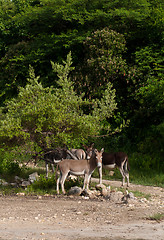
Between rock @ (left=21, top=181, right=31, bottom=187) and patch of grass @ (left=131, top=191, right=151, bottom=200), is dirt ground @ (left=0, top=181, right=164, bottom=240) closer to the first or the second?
patch of grass @ (left=131, top=191, right=151, bottom=200)

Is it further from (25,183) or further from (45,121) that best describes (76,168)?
(25,183)

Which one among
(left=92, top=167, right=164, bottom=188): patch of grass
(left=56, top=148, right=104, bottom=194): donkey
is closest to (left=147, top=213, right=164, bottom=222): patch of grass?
(left=56, top=148, right=104, bottom=194): donkey

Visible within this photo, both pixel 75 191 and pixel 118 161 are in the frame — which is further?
pixel 118 161

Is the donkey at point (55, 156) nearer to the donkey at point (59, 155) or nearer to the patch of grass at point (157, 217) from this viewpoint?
the donkey at point (59, 155)

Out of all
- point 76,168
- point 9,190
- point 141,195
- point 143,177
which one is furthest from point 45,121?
point 143,177

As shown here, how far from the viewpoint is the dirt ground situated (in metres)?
8.60

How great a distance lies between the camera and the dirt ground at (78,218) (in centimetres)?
860

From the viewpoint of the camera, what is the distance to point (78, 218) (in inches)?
407

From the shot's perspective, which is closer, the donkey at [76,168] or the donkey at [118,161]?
the donkey at [76,168]

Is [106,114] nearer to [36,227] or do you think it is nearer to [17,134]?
[17,134]

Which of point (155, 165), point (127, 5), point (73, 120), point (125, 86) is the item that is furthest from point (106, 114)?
point (127, 5)

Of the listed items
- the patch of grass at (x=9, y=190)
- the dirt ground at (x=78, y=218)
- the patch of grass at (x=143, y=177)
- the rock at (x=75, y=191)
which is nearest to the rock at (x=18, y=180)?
the patch of grass at (x=9, y=190)

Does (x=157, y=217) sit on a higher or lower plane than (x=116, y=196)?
higher

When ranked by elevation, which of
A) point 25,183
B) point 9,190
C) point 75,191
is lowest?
point 9,190
